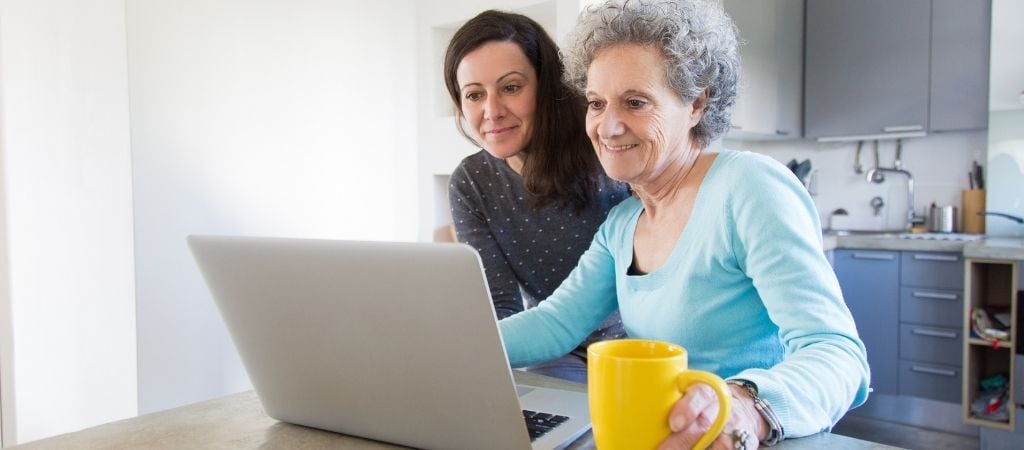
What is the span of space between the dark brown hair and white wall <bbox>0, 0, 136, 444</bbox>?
3.12ft

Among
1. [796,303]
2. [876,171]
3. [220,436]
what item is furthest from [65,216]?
[876,171]

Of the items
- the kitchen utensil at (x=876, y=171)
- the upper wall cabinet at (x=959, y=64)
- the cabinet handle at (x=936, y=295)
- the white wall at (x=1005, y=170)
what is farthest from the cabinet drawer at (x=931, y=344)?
the upper wall cabinet at (x=959, y=64)

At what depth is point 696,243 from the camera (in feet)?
3.15

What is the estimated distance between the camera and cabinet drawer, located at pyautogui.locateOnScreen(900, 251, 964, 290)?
308cm

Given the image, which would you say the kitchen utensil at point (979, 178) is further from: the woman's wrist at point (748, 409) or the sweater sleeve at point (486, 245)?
the woman's wrist at point (748, 409)

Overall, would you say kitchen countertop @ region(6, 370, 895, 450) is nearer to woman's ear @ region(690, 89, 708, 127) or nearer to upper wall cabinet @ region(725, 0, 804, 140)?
woman's ear @ region(690, 89, 708, 127)

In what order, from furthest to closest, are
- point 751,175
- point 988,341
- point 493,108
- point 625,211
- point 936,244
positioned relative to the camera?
point 936,244 → point 988,341 → point 493,108 → point 625,211 → point 751,175

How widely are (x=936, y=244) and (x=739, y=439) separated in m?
2.93

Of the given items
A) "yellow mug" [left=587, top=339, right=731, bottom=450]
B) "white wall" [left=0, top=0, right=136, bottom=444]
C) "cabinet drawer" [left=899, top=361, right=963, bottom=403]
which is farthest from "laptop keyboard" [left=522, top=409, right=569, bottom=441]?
"cabinet drawer" [left=899, top=361, right=963, bottom=403]

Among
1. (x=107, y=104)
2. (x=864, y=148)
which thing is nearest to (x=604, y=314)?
(x=107, y=104)

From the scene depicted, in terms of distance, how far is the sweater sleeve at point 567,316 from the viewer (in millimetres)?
1087

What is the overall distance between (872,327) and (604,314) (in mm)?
2637

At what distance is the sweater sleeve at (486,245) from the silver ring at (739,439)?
0.93 meters

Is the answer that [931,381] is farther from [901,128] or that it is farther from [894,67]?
[894,67]
